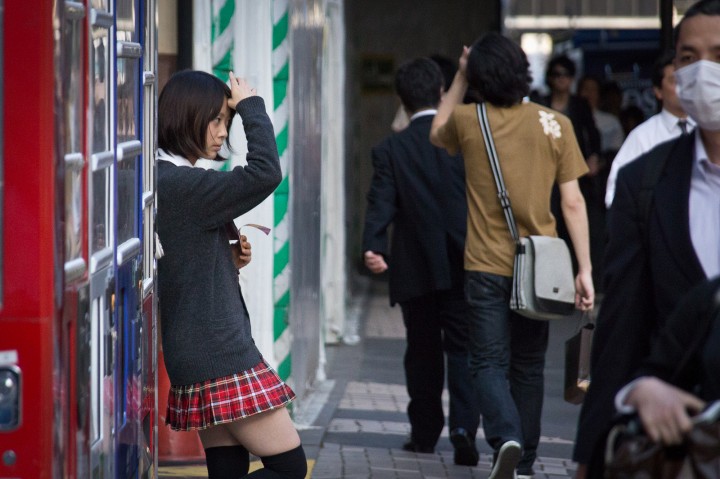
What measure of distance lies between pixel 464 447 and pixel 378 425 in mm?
1169

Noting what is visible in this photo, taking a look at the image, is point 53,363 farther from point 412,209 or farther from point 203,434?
point 412,209

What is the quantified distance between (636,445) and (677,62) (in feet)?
2.97

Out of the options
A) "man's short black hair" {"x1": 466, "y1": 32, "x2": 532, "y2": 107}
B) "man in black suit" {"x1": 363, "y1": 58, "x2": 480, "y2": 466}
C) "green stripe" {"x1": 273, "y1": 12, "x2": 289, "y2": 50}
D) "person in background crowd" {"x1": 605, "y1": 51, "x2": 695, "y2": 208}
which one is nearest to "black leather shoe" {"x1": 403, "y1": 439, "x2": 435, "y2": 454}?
"man in black suit" {"x1": 363, "y1": 58, "x2": 480, "y2": 466}

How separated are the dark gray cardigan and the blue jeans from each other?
171cm

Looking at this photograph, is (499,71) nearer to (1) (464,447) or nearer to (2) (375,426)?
(1) (464,447)

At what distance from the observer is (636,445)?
240 centimetres

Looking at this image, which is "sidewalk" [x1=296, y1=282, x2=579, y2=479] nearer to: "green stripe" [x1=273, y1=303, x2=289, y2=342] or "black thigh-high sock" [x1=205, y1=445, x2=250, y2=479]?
"green stripe" [x1=273, y1=303, x2=289, y2=342]

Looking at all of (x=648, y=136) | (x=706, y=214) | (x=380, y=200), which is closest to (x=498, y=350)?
(x=648, y=136)

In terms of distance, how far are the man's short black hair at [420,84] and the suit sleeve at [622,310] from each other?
406 cm

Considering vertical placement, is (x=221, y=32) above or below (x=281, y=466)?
above

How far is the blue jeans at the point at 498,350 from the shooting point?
5.58 meters

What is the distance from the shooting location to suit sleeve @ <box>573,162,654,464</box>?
2.78 metres

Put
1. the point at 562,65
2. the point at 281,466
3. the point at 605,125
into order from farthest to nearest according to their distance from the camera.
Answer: the point at 605,125
the point at 562,65
the point at 281,466

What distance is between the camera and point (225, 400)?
4.01 meters
